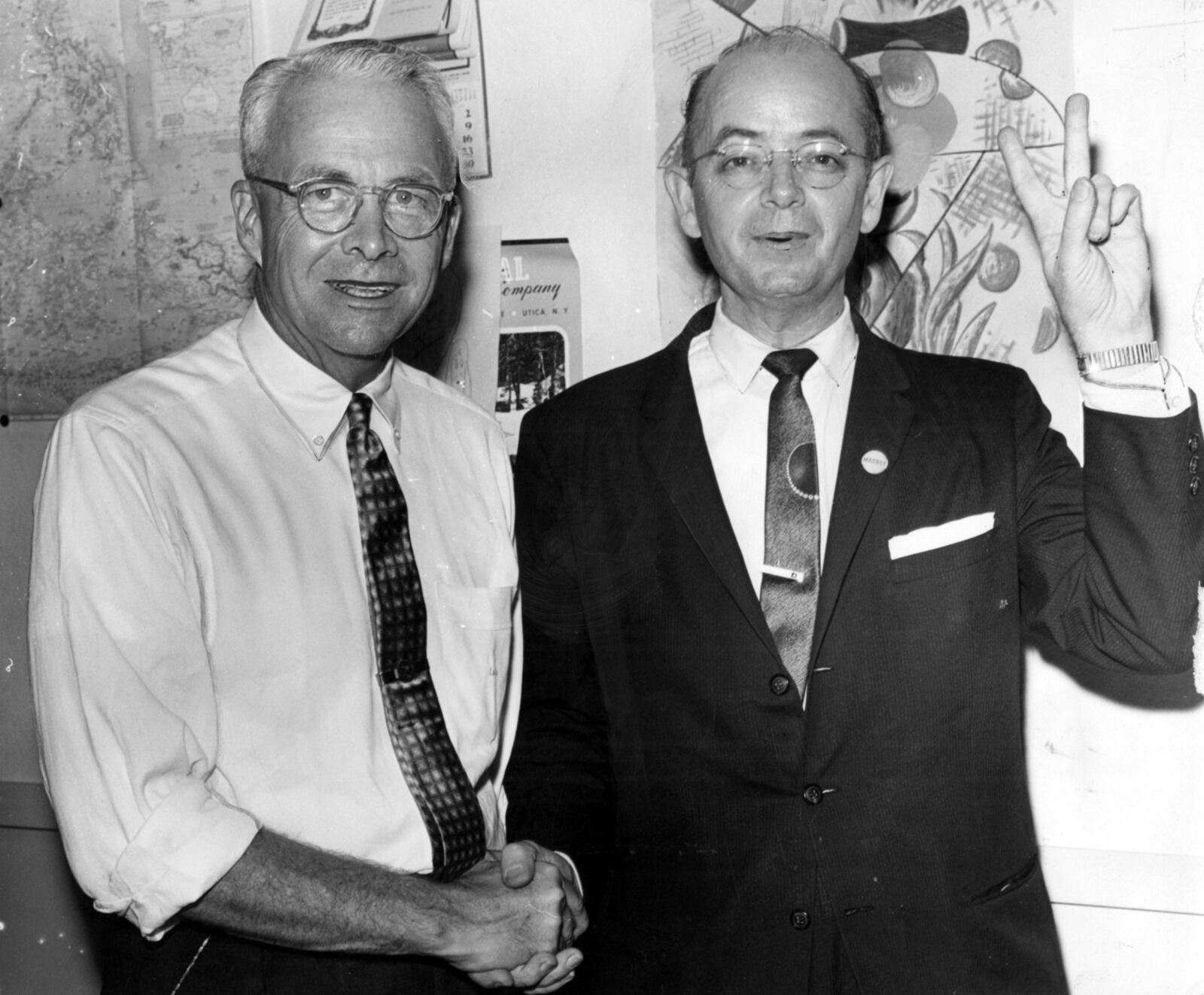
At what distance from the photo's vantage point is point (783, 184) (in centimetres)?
192

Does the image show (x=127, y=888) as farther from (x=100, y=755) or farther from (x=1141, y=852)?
(x=1141, y=852)

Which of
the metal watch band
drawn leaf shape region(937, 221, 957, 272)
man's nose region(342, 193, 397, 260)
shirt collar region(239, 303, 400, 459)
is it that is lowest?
shirt collar region(239, 303, 400, 459)

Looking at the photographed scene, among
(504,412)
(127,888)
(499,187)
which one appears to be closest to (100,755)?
(127,888)

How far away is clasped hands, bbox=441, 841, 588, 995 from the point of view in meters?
1.84

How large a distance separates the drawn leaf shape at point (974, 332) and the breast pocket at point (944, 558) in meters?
0.50

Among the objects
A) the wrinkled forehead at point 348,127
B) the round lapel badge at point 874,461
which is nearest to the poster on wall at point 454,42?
the wrinkled forehead at point 348,127

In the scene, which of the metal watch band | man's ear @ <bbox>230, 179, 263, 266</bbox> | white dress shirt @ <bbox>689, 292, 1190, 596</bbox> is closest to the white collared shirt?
white dress shirt @ <bbox>689, 292, 1190, 596</bbox>

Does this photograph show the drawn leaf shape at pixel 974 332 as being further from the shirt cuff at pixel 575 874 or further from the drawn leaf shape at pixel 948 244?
the shirt cuff at pixel 575 874

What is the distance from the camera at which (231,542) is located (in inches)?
71.8

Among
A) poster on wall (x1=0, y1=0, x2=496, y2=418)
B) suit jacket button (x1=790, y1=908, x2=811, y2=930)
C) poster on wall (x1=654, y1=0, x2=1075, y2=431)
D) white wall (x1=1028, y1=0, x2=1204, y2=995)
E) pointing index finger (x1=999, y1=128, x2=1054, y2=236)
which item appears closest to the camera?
pointing index finger (x1=999, y1=128, x2=1054, y2=236)

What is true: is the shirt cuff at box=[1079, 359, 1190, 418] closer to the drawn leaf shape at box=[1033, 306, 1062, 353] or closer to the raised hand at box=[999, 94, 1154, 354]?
the raised hand at box=[999, 94, 1154, 354]

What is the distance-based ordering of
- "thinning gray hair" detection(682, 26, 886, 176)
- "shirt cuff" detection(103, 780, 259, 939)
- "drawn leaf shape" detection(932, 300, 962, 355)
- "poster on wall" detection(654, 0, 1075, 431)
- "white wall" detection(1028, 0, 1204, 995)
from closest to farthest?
"shirt cuff" detection(103, 780, 259, 939), "thinning gray hair" detection(682, 26, 886, 176), "white wall" detection(1028, 0, 1204, 995), "poster on wall" detection(654, 0, 1075, 431), "drawn leaf shape" detection(932, 300, 962, 355)

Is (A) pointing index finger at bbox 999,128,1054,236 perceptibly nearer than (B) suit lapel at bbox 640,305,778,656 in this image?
Yes

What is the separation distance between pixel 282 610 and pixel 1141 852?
162cm
